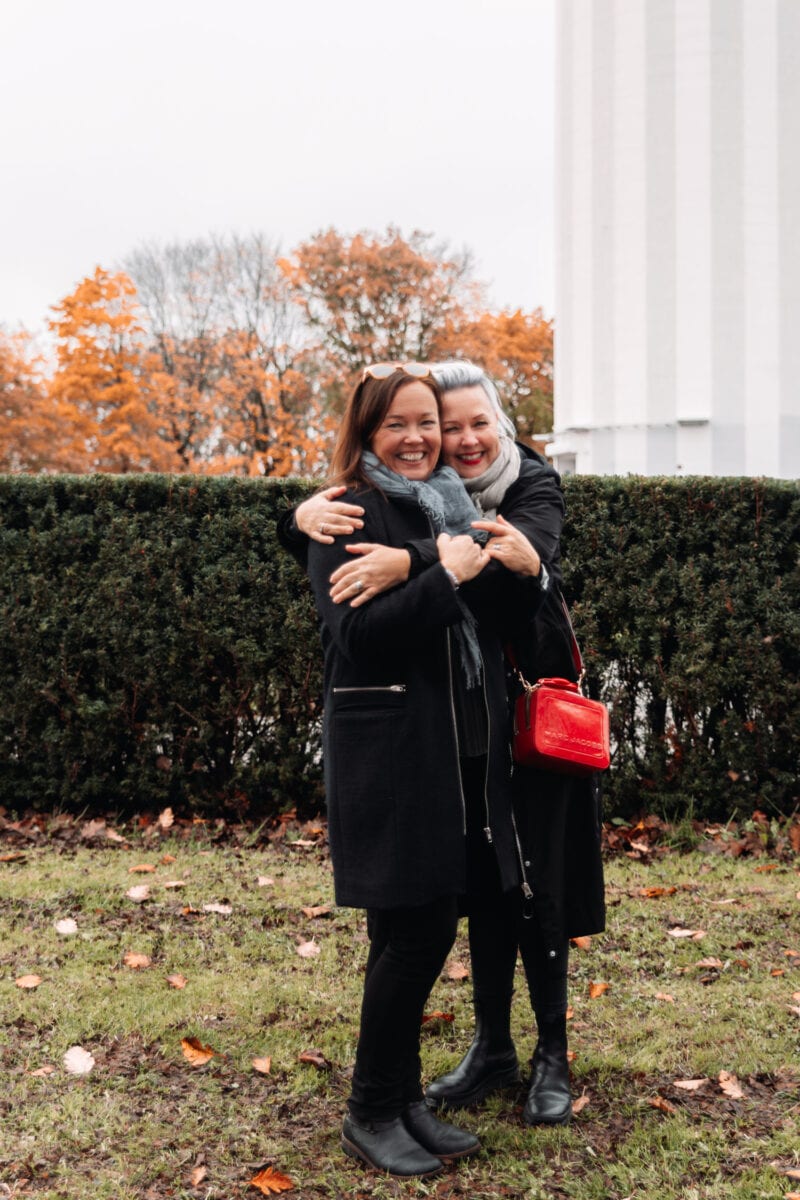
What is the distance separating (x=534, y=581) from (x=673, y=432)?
16640 millimetres

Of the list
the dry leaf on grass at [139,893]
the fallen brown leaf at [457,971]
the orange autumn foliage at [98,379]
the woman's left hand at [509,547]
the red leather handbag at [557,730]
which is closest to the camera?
the woman's left hand at [509,547]

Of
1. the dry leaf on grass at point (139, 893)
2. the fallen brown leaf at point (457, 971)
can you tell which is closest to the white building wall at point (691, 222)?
the dry leaf on grass at point (139, 893)

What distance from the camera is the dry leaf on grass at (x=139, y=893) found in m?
5.45

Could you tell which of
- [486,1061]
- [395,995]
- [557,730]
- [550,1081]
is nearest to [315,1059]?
[486,1061]

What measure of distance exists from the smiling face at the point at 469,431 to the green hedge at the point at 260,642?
3.42m

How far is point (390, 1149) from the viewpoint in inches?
124

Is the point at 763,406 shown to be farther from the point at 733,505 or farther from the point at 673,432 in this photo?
the point at 733,505

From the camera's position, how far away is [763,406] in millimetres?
18438

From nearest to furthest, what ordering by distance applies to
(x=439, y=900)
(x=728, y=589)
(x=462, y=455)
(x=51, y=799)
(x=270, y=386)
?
(x=439, y=900) → (x=462, y=455) → (x=728, y=589) → (x=51, y=799) → (x=270, y=386)

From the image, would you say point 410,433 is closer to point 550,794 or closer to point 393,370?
point 393,370

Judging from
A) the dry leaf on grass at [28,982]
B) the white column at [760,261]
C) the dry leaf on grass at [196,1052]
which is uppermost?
the white column at [760,261]

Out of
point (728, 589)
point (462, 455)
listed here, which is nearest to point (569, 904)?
point (462, 455)

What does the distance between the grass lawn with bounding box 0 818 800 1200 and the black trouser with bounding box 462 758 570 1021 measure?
0.35 metres

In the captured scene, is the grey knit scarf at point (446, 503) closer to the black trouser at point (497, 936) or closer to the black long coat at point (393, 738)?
the black long coat at point (393, 738)
